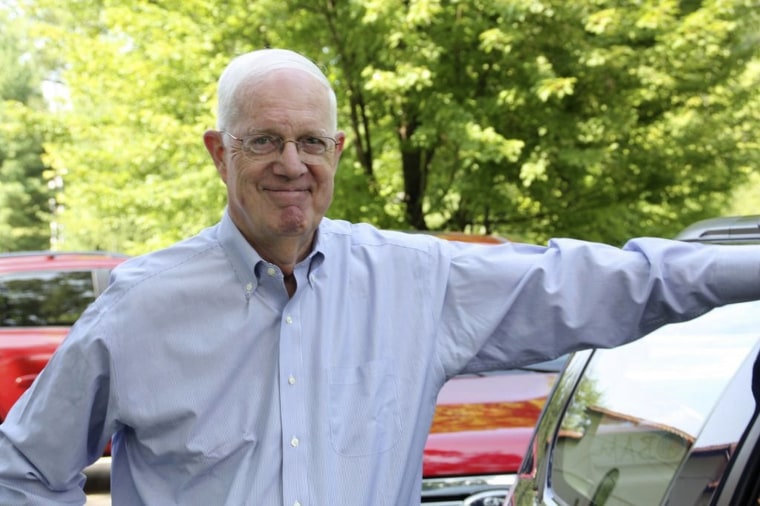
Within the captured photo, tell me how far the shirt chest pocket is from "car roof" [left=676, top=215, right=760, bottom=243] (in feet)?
2.81

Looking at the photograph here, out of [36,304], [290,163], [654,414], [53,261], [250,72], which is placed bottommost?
[36,304]

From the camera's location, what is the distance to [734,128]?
11.7m

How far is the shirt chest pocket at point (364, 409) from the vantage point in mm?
1949

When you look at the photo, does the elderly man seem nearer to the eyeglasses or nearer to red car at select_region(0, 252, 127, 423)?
the eyeglasses

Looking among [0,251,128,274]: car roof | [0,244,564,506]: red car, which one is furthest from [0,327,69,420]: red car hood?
[0,244,564,506]: red car

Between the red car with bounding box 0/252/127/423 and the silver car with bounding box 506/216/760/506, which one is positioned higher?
the silver car with bounding box 506/216/760/506

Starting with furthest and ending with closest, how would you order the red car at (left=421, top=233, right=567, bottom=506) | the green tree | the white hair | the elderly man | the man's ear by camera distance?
the green tree, the red car at (left=421, top=233, right=567, bottom=506), the man's ear, the white hair, the elderly man

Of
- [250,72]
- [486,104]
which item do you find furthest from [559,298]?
[486,104]

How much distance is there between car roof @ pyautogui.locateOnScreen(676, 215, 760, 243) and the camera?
2.28 m

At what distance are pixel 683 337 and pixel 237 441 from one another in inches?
43.1

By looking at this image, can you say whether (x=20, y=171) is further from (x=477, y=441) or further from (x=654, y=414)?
(x=654, y=414)

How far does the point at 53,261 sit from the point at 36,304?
1.44 feet

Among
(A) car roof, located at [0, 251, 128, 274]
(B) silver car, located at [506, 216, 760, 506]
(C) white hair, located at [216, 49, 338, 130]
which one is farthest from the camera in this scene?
(A) car roof, located at [0, 251, 128, 274]

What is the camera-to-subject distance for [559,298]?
206 cm
